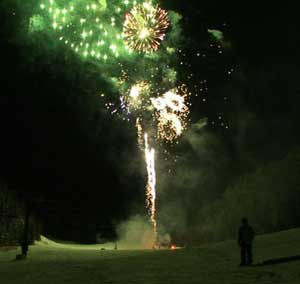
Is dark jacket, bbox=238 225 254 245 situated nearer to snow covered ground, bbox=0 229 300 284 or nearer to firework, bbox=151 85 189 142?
snow covered ground, bbox=0 229 300 284

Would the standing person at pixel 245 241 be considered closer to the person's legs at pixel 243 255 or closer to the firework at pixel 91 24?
the person's legs at pixel 243 255

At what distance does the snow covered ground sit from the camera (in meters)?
12.4

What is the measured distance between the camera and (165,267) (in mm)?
14656

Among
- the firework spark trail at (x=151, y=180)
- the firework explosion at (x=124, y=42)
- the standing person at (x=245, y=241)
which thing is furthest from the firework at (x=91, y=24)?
the standing person at (x=245, y=241)

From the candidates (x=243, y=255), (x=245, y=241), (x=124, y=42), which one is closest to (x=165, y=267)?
(x=243, y=255)

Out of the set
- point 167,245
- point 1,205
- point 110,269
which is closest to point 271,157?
point 167,245

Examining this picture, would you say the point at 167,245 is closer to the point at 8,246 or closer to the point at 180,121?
the point at 180,121

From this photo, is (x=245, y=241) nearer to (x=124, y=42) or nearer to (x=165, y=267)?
(x=165, y=267)

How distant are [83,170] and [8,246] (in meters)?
20.3

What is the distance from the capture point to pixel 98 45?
2386 centimetres

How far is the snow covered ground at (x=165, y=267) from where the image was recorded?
40.8 ft

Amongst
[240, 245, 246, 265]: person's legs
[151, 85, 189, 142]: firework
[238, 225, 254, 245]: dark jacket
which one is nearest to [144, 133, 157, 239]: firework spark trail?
[151, 85, 189, 142]: firework

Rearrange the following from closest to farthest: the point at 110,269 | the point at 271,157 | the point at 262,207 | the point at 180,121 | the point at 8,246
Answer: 1. the point at 110,269
2. the point at 8,246
3. the point at 180,121
4. the point at 262,207
5. the point at 271,157

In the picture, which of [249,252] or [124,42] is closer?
[249,252]
